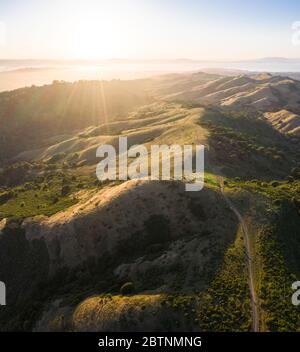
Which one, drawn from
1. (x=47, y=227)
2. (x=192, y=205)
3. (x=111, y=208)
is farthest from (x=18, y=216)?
(x=192, y=205)

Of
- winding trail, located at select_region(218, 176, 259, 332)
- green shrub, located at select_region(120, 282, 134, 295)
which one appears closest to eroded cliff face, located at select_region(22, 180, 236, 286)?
winding trail, located at select_region(218, 176, 259, 332)

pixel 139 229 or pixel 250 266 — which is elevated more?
pixel 250 266

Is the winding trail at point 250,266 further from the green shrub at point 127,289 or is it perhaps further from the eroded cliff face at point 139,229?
the green shrub at point 127,289

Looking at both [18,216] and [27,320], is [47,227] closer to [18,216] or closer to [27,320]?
[18,216]

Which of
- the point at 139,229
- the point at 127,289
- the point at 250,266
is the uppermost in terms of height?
the point at 250,266

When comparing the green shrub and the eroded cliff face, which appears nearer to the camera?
the green shrub

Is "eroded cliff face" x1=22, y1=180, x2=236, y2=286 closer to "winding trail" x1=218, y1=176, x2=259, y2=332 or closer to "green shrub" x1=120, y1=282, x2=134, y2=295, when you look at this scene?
"winding trail" x1=218, y1=176, x2=259, y2=332

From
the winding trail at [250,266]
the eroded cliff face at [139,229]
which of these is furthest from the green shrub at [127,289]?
the winding trail at [250,266]

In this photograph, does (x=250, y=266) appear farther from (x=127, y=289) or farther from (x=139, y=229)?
(x=139, y=229)

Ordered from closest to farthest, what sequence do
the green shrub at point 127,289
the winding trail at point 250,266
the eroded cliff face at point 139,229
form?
the winding trail at point 250,266, the green shrub at point 127,289, the eroded cliff face at point 139,229

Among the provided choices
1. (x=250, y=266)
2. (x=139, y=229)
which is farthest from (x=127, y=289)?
(x=250, y=266)
